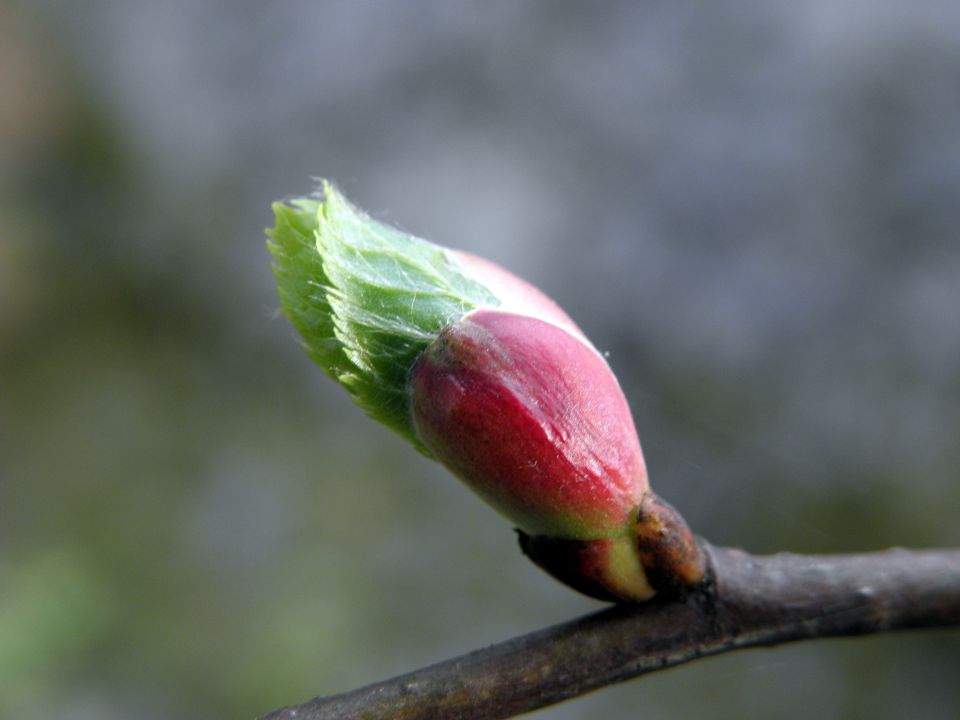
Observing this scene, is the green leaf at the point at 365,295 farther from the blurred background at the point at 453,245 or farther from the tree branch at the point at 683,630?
the blurred background at the point at 453,245

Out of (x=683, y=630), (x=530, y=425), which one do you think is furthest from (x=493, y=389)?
(x=683, y=630)

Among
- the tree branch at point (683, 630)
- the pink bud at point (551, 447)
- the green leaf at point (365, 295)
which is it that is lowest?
the tree branch at point (683, 630)

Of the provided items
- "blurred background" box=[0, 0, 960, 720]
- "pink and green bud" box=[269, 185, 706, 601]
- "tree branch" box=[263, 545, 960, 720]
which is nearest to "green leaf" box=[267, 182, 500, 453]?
"pink and green bud" box=[269, 185, 706, 601]

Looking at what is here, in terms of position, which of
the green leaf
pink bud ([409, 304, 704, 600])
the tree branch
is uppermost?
the green leaf

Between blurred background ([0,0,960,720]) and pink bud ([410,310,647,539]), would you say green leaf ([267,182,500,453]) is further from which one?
blurred background ([0,0,960,720])

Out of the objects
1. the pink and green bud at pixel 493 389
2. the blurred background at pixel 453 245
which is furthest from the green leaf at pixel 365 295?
the blurred background at pixel 453 245

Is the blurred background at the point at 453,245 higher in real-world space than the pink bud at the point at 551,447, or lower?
higher

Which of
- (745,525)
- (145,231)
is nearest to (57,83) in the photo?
(145,231)

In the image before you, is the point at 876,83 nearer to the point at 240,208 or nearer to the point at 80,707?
the point at 240,208
